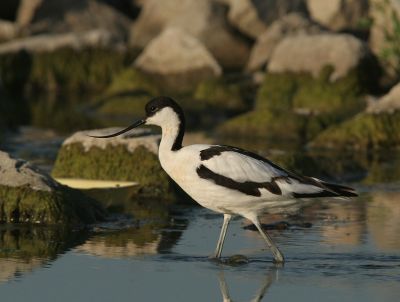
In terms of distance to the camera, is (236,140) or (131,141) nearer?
(131,141)

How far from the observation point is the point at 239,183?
10.1m

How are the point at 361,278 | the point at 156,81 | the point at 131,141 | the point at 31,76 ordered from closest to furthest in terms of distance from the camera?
the point at 361,278 < the point at 131,141 < the point at 156,81 < the point at 31,76

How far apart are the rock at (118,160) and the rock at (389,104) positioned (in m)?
5.64

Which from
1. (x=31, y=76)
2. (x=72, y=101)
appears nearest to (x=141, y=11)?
(x=31, y=76)

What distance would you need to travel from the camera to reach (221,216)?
41.2 ft

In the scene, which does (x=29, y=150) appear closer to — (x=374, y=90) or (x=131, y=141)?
(x=131, y=141)

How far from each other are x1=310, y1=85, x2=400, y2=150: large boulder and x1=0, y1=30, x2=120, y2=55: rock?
1057 cm

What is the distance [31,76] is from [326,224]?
56.0 feet

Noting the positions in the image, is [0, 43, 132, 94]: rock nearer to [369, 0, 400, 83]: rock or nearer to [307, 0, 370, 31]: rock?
[307, 0, 370, 31]: rock

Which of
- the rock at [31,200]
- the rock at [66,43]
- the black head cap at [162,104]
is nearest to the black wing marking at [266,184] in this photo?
the black head cap at [162,104]

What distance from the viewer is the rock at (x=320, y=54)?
21.7 m

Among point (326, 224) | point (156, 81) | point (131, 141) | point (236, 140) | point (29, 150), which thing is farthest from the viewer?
point (156, 81)

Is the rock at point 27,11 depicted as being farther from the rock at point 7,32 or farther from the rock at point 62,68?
the rock at point 62,68

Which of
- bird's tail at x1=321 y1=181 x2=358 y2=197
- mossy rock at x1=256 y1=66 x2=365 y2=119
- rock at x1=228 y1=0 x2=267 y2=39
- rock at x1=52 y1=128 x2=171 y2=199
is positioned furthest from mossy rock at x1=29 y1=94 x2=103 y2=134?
bird's tail at x1=321 y1=181 x2=358 y2=197
